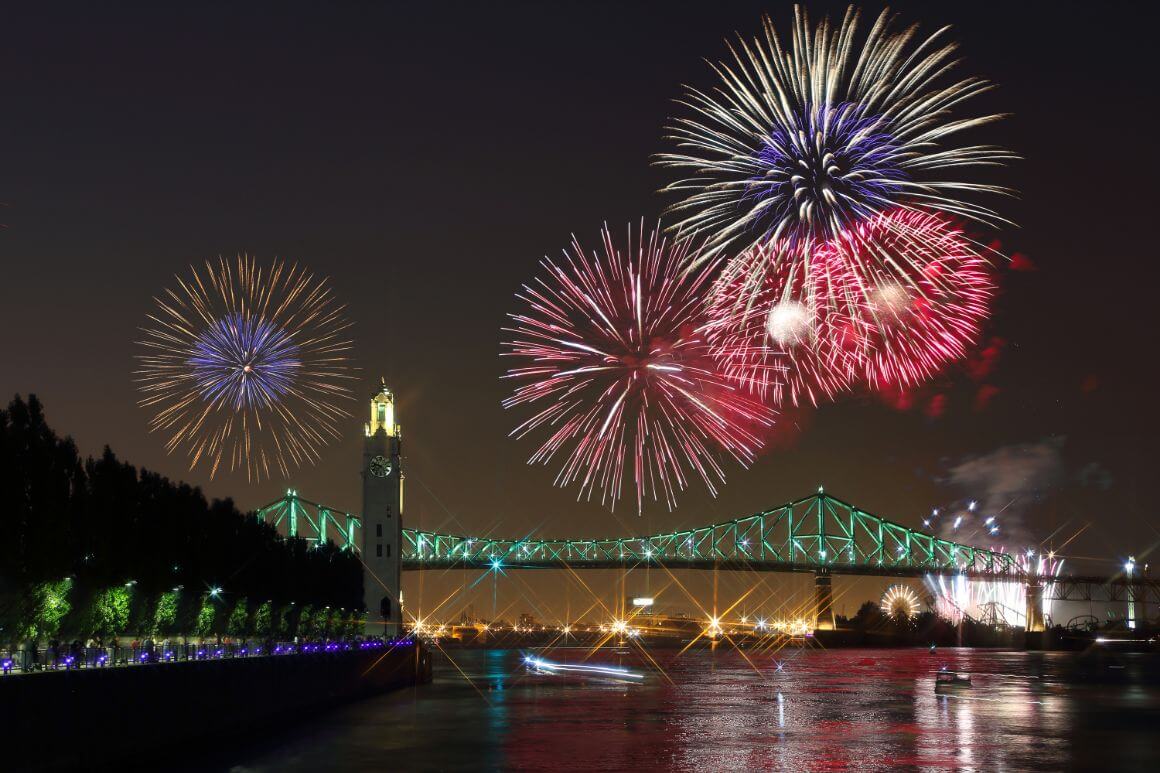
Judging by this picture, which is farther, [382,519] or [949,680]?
[382,519]

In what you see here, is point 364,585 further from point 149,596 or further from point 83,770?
point 83,770

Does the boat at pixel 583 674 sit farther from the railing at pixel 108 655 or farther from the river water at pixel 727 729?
the railing at pixel 108 655

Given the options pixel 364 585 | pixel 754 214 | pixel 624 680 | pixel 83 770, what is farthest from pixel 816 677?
pixel 83 770

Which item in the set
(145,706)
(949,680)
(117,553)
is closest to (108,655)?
(145,706)

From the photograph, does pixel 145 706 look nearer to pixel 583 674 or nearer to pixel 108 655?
pixel 108 655

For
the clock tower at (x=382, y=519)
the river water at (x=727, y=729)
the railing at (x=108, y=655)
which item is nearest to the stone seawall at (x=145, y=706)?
the railing at (x=108, y=655)

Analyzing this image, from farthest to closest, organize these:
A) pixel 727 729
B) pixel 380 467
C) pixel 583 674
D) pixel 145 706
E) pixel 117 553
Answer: pixel 583 674 < pixel 380 467 < pixel 727 729 < pixel 117 553 < pixel 145 706
